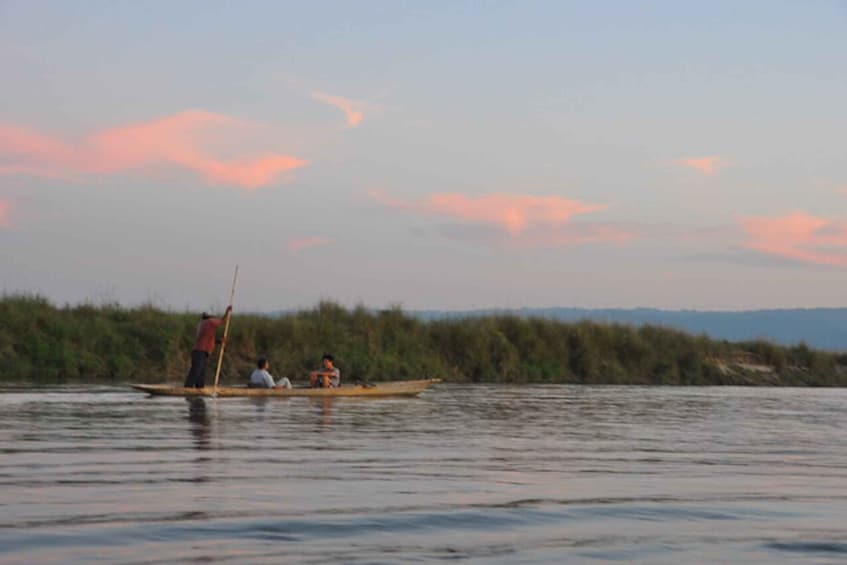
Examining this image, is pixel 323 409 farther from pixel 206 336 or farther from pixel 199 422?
pixel 199 422

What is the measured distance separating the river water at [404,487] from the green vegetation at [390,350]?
1386cm

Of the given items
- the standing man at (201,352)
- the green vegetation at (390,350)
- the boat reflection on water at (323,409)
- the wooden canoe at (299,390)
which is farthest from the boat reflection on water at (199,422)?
the green vegetation at (390,350)

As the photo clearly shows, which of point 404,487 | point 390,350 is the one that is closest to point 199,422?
point 404,487

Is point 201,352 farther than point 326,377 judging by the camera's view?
No

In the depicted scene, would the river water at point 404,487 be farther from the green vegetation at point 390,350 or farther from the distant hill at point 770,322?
the distant hill at point 770,322

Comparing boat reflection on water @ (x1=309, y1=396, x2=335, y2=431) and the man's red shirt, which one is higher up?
the man's red shirt

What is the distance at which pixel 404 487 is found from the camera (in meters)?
13.6

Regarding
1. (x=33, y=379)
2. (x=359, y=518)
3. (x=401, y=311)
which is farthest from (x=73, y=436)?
(x=401, y=311)

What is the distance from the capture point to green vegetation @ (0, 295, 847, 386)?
39.7 meters

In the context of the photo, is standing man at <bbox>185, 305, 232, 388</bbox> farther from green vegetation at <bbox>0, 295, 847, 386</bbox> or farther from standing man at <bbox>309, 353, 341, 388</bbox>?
green vegetation at <bbox>0, 295, 847, 386</bbox>

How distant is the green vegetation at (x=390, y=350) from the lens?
130 feet

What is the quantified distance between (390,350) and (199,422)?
22334 millimetres

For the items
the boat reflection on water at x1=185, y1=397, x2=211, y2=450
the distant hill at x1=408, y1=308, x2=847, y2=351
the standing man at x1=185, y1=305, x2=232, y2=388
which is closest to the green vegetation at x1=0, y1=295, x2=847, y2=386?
the standing man at x1=185, y1=305, x2=232, y2=388

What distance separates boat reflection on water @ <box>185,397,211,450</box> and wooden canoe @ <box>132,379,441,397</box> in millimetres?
523
